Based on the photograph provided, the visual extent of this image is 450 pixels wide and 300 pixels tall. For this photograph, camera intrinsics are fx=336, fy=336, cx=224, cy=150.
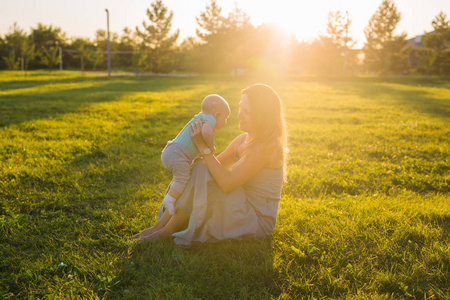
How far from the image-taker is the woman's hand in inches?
126

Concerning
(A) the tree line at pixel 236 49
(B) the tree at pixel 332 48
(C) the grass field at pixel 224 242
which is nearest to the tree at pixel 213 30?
(A) the tree line at pixel 236 49

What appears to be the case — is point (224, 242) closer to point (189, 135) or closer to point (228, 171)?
point (228, 171)

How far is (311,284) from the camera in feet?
9.28

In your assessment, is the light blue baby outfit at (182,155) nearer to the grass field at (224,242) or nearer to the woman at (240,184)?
the woman at (240,184)

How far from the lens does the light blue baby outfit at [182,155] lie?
3.31 meters

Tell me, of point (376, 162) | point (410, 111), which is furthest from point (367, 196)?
point (410, 111)

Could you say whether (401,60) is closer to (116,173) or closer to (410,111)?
(410,111)

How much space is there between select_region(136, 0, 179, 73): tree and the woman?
42.8 m

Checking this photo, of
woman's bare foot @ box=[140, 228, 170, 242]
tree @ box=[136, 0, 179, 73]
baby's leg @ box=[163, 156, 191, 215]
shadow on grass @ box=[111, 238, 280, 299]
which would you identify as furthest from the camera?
tree @ box=[136, 0, 179, 73]

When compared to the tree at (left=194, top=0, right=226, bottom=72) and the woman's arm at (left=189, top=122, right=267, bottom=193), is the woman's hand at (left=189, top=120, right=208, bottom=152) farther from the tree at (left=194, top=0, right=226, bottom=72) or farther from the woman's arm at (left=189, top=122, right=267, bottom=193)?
the tree at (left=194, top=0, right=226, bottom=72)

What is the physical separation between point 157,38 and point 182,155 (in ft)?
147

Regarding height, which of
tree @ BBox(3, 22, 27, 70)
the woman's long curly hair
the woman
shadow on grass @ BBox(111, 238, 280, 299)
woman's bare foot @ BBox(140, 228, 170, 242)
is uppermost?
tree @ BBox(3, 22, 27, 70)

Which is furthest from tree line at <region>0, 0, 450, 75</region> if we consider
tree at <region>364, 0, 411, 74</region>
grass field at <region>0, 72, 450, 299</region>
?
grass field at <region>0, 72, 450, 299</region>

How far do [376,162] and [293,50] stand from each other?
62.6m
